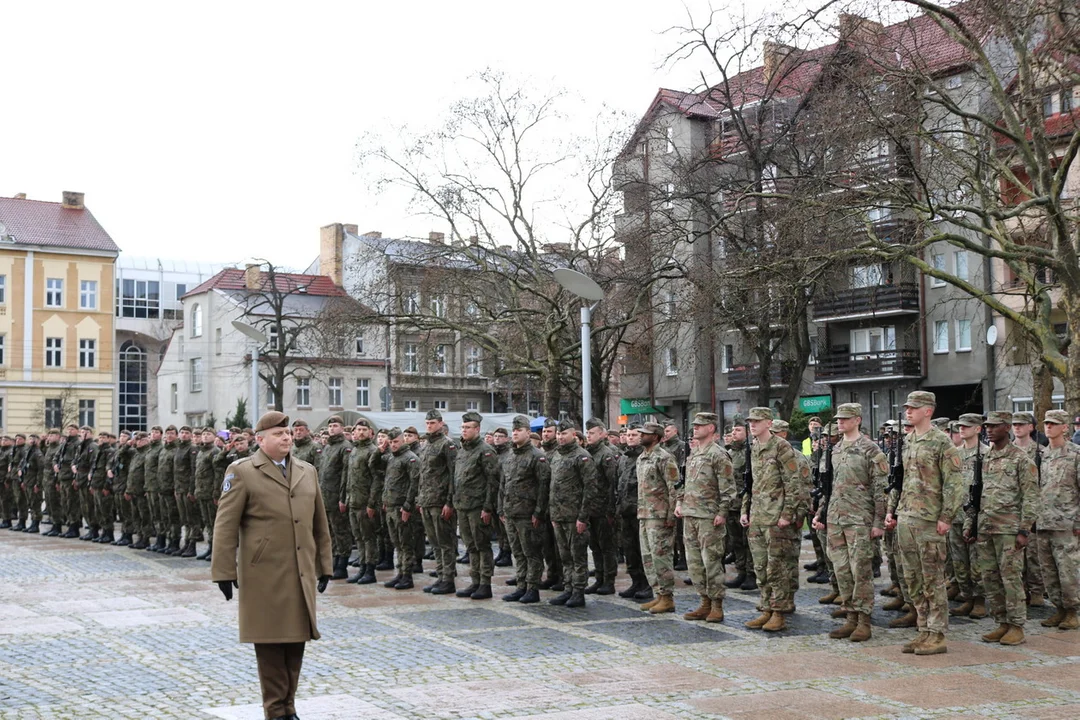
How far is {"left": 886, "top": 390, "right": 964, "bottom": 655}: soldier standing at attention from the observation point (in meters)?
10.7

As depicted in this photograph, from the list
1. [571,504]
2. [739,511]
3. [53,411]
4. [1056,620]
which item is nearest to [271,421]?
[571,504]

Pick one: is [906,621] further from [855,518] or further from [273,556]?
[273,556]

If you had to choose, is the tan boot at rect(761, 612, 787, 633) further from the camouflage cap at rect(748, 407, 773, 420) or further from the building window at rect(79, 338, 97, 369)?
the building window at rect(79, 338, 97, 369)

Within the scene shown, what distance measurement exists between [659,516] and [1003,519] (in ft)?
10.9

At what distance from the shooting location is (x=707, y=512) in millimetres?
12695

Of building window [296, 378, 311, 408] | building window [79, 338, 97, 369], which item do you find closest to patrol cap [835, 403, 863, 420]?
building window [296, 378, 311, 408]

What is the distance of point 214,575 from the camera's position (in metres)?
7.81

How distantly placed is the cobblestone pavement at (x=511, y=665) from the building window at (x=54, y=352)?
56509 millimetres

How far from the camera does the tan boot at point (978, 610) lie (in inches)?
508

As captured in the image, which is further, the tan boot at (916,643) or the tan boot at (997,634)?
the tan boot at (997,634)

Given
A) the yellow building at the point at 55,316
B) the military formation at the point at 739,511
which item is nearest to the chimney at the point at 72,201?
the yellow building at the point at 55,316

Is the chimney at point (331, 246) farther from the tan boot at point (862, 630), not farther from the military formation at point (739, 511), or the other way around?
the tan boot at point (862, 630)

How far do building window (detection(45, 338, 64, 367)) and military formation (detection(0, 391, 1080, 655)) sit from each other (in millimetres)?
52445

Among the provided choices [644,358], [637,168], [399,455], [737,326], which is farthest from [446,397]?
[399,455]
